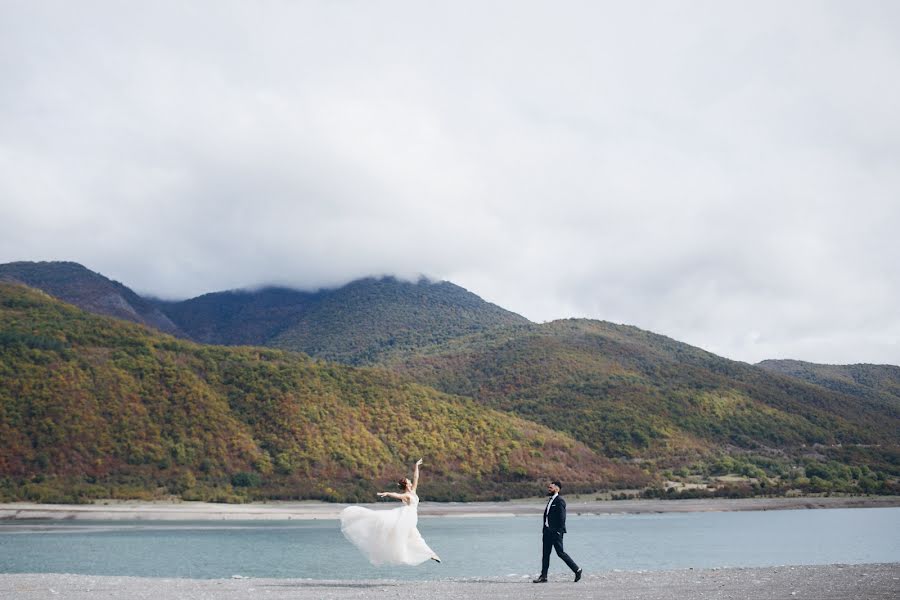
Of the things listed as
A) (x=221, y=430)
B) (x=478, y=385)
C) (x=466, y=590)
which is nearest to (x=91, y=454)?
(x=221, y=430)

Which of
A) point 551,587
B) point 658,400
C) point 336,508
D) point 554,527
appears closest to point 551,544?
point 554,527

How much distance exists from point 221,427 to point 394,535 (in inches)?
2670

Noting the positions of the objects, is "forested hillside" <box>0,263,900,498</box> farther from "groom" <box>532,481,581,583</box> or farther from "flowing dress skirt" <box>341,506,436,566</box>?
"groom" <box>532,481,581,583</box>

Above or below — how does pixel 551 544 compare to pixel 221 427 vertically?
below

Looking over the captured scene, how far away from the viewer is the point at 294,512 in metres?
67.9

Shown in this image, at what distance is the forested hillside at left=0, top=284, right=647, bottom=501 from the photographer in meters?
72.0

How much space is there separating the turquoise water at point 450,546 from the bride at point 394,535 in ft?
20.6

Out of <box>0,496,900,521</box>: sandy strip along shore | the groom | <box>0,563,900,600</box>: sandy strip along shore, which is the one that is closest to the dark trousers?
the groom

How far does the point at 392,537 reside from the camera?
63.5 feet

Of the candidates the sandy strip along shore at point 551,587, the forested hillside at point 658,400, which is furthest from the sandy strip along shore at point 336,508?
the sandy strip along shore at point 551,587

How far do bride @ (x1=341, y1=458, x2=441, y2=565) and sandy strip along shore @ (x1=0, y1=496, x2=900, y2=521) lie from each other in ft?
157

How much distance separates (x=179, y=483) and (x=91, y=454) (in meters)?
7.55

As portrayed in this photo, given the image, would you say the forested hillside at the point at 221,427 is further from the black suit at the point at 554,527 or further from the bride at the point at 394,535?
the black suit at the point at 554,527

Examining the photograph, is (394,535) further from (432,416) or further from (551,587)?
(432,416)
